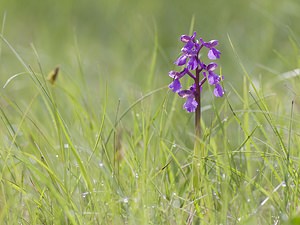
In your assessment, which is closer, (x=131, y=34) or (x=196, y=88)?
(x=196, y=88)

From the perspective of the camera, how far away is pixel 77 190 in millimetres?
2842

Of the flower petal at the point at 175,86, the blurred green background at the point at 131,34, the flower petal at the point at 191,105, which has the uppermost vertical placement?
the blurred green background at the point at 131,34

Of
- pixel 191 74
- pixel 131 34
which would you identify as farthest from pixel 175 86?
pixel 131 34

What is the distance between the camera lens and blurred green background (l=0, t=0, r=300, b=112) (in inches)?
209

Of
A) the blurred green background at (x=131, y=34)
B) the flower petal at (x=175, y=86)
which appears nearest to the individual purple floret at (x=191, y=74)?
the flower petal at (x=175, y=86)

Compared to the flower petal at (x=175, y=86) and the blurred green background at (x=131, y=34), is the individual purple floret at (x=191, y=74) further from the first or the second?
the blurred green background at (x=131, y=34)

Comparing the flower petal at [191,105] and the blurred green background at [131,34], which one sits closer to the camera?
the flower petal at [191,105]

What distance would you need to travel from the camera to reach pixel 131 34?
591 cm

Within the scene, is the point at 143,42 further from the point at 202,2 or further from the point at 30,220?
the point at 30,220

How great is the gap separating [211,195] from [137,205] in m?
0.27

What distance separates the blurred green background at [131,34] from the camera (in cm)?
532

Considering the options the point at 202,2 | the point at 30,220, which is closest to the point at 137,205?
the point at 30,220

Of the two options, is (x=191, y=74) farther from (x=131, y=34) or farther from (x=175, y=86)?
(x=131, y=34)

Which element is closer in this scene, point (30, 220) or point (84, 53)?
point (30, 220)
